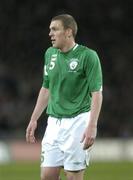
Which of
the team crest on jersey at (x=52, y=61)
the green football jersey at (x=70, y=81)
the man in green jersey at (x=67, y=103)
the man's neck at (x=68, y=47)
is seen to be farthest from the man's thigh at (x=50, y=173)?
the man's neck at (x=68, y=47)

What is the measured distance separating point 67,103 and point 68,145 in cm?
45

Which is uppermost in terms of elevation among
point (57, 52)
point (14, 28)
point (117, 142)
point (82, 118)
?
point (57, 52)

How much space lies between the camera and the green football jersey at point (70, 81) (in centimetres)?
912

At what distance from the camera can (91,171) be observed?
1823 centimetres

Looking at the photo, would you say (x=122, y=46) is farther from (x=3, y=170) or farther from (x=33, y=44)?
(x=3, y=170)

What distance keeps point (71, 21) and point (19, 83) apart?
17.5m

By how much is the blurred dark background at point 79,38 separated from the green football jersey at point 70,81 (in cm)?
1687

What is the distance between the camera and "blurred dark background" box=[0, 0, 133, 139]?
88.3 feet

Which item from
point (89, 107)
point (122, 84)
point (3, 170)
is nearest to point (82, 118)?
point (89, 107)

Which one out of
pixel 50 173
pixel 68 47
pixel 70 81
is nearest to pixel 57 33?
pixel 68 47

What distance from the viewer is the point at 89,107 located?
9.25m

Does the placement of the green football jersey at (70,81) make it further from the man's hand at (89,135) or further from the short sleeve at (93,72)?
the man's hand at (89,135)

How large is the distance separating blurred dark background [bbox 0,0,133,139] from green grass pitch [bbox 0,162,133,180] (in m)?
6.11

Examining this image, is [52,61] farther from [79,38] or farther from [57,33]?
[79,38]
